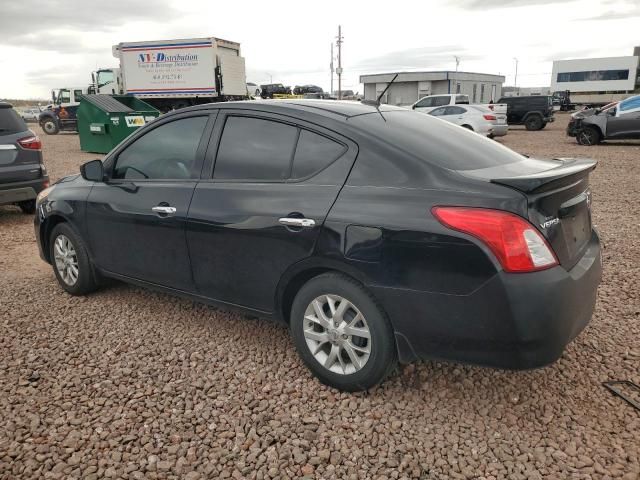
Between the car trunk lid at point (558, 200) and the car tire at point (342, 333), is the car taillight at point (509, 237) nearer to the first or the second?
the car trunk lid at point (558, 200)

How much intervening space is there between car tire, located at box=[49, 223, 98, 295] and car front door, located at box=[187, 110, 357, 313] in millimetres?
1381

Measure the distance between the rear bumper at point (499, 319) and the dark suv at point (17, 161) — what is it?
622cm

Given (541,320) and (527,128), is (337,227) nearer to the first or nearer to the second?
(541,320)

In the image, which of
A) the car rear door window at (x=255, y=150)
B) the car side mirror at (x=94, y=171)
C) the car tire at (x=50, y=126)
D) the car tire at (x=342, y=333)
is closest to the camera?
the car tire at (x=342, y=333)

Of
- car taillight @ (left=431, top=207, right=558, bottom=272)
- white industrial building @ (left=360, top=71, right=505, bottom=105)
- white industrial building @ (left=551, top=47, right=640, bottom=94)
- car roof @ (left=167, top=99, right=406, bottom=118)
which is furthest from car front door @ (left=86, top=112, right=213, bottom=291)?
white industrial building @ (left=551, top=47, right=640, bottom=94)

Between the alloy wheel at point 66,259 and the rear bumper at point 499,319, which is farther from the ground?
the rear bumper at point 499,319

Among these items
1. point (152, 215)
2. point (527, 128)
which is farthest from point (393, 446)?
point (527, 128)

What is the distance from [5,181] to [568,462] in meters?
7.13

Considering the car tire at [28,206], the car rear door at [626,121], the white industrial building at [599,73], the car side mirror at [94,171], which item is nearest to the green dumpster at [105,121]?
the car tire at [28,206]

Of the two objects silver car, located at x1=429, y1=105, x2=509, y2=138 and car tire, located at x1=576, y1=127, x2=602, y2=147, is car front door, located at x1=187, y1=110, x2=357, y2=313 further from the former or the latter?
car tire, located at x1=576, y1=127, x2=602, y2=147

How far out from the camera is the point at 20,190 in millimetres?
6996

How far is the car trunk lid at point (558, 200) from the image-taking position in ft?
7.79

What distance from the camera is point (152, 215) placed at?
3553 mm

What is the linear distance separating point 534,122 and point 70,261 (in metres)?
→ 26.2
